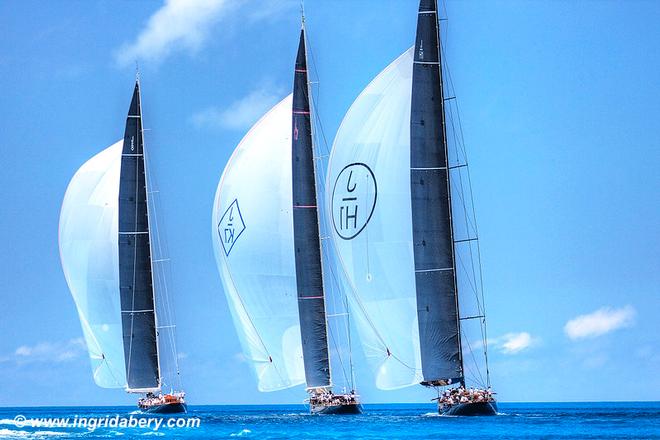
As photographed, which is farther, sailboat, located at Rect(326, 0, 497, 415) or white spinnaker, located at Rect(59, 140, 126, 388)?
white spinnaker, located at Rect(59, 140, 126, 388)

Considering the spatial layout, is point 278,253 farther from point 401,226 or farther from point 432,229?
point 432,229

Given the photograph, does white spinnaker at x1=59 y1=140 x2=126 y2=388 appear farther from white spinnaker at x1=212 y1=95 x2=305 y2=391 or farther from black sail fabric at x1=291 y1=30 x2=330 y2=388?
black sail fabric at x1=291 y1=30 x2=330 y2=388

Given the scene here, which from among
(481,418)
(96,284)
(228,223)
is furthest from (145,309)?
(481,418)

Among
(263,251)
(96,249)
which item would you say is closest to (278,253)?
(263,251)

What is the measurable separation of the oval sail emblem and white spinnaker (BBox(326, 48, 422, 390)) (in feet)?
0.11

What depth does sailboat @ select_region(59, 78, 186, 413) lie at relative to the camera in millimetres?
57094

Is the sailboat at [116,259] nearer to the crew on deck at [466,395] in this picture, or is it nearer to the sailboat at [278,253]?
the sailboat at [278,253]

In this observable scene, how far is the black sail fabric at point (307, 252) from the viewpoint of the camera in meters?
50.3

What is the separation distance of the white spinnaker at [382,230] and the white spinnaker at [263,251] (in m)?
5.67

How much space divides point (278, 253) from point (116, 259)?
10.6m

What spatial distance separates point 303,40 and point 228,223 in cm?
778

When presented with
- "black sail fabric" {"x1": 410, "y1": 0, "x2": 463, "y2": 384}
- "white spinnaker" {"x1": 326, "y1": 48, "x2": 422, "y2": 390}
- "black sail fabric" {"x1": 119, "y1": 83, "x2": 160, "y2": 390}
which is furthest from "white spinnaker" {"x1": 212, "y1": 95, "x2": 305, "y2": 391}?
"black sail fabric" {"x1": 119, "y1": 83, "x2": 160, "y2": 390}

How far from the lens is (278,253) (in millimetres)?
49969

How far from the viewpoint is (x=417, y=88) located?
4478 centimetres
